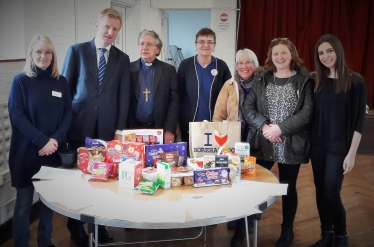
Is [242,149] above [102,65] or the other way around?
the other way around

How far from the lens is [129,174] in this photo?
70.9 inches

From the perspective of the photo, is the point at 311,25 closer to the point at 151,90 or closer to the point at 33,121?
the point at 151,90

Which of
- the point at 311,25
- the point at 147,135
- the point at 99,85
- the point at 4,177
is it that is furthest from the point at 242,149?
the point at 311,25

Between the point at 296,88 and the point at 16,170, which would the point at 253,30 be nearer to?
the point at 296,88

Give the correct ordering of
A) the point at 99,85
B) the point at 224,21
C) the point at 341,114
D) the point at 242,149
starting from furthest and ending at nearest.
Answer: the point at 224,21, the point at 99,85, the point at 341,114, the point at 242,149

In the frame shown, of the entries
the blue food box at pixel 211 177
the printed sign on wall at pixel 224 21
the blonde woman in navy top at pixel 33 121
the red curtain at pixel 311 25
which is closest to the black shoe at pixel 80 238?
the blonde woman in navy top at pixel 33 121

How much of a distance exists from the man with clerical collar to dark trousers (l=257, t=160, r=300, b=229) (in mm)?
735

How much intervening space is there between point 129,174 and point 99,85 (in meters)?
0.87

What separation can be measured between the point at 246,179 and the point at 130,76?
1.14 metres

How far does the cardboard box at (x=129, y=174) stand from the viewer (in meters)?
1.80

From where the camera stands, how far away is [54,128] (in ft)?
7.47

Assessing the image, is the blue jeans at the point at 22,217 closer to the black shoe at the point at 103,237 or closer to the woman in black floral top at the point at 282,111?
the black shoe at the point at 103,237

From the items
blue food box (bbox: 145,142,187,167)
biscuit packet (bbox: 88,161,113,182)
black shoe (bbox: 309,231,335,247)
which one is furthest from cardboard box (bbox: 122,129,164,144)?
black shoe (bbox: 309,231,335,247)

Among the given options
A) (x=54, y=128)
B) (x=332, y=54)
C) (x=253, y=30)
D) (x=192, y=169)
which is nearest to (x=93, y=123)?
(x=54, y=128)
